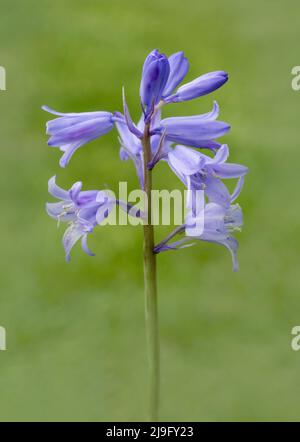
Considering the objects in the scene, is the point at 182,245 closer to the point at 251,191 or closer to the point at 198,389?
the point at 198,389

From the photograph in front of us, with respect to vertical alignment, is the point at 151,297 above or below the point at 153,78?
below

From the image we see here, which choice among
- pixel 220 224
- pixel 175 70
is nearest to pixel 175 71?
pixel 175 70

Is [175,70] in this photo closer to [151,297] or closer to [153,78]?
[153,78]

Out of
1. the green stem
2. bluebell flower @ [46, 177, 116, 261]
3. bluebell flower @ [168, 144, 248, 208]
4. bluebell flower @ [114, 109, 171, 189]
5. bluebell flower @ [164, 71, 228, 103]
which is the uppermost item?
bluebell flower @ [164, 71, 228, 103]

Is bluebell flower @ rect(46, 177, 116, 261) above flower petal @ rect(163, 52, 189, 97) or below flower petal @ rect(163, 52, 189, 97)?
below
